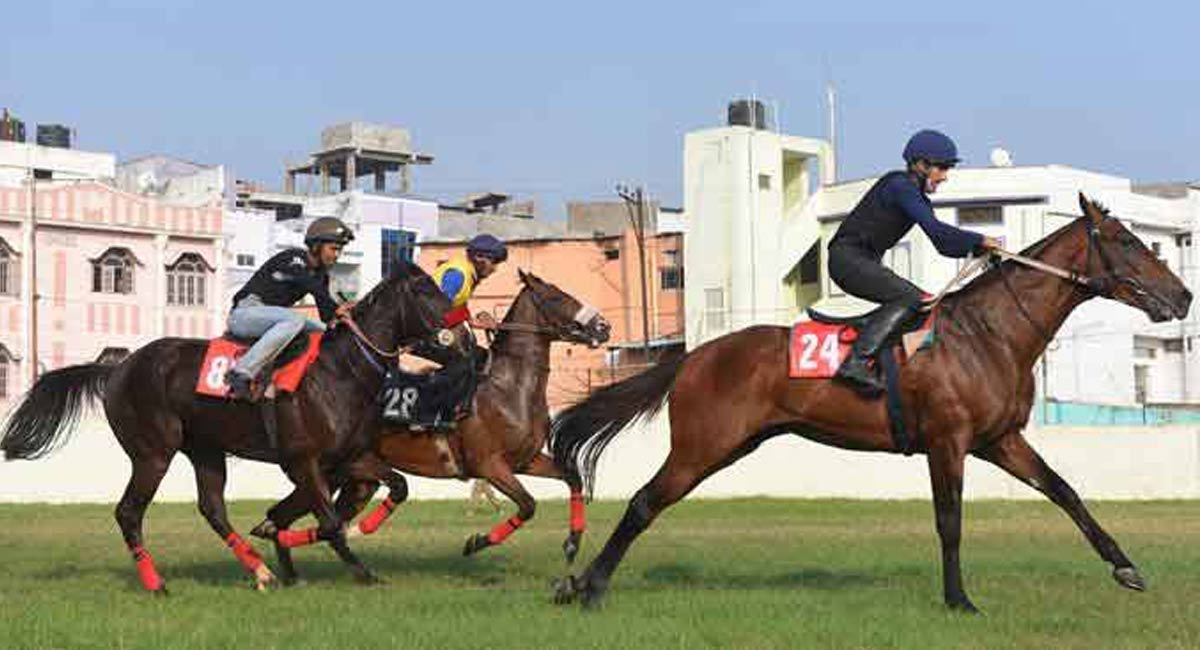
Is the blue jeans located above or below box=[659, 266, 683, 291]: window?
below

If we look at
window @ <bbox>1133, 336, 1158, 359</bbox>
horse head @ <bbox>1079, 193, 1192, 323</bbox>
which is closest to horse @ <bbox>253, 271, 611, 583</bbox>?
horse head @ <bbox>1079, 193, 1192, 323</bbox>

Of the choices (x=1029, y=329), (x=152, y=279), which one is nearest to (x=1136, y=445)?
(x=1029, y=329)

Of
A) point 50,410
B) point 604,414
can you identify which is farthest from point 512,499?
point 50,410

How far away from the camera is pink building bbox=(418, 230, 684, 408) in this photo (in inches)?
2574

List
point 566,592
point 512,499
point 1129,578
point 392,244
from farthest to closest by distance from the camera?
point 392,244 < point 512,499 < point 566,592 < point 1129,578

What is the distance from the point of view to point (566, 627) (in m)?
10.2

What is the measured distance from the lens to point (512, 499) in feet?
46.6

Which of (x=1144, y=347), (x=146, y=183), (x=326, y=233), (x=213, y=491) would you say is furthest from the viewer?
(x=146, y=183)

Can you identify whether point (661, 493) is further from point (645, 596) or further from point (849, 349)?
point (849, 349)

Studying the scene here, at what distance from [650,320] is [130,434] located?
52.9 meters

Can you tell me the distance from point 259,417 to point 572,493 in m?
2.95

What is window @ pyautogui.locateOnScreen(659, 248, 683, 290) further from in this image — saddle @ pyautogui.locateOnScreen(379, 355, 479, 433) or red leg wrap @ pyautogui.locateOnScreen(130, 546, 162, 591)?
red leg wrap @ pyautogui.locateOnScreen(130, 546, 162, 591)

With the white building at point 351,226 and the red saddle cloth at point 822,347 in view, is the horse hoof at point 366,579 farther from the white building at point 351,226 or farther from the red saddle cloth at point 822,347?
the white building at point 351,226

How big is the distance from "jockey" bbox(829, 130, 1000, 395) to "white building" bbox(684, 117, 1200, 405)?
45618 mm
